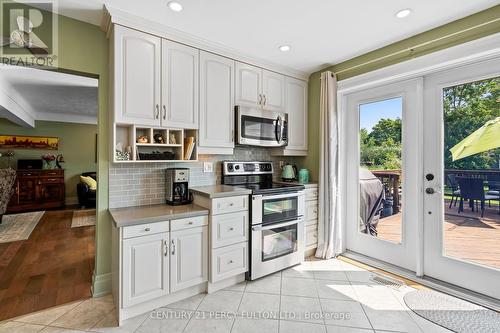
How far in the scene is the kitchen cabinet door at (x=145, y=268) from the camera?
1935mm

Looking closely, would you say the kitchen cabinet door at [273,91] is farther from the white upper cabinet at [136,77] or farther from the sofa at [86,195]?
the sofa at [86,195]

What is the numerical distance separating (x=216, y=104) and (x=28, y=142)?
671 centimetres

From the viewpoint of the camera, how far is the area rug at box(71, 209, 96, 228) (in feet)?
15.9

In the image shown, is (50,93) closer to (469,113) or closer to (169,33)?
(169,33)

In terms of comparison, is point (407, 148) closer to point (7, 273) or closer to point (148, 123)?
point (148, 123)

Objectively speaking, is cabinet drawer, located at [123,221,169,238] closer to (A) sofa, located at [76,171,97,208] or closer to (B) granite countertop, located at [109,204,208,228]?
(B) granite countertop, located at [109,204,208,228]

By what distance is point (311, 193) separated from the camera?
3268mm

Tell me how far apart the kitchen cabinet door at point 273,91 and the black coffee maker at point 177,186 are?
1.38 metres

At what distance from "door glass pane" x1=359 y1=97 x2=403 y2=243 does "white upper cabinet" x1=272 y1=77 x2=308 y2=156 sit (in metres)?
0.77

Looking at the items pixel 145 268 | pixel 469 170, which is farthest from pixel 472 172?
pixel 145 268

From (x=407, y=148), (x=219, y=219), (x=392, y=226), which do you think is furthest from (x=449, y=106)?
(x=219, y=219)

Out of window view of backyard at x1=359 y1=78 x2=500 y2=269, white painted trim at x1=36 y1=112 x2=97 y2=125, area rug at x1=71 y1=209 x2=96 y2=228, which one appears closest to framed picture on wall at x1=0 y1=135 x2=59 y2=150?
white painted trim at x1=36 y1=112 x2=97 y2=125

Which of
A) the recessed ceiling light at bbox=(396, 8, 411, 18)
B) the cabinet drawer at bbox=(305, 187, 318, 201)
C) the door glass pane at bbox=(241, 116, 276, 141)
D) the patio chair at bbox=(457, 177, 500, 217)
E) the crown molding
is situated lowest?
the cabinet drawer at bbox=(305, 187, 318, 201)

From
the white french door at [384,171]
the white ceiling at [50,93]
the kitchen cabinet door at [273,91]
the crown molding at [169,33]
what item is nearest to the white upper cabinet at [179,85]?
the crown molding at [169,33]
